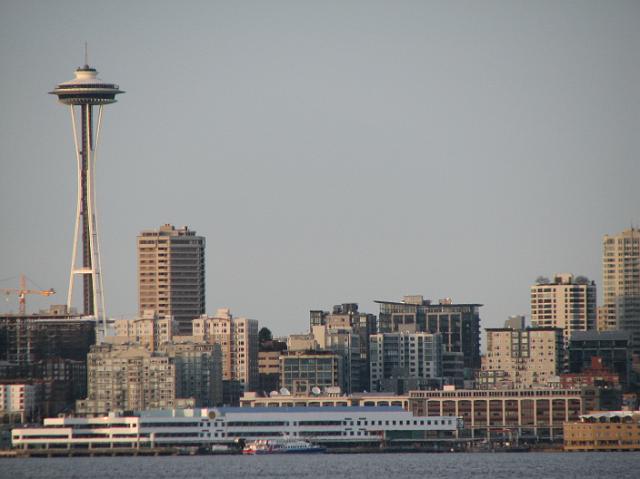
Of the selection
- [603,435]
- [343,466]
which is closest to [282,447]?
[343,466]

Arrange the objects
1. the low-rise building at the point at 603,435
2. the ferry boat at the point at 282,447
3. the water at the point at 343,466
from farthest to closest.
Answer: the ferry boat at the point at 282,447 → the low-rise building at the point at 603,435 → the water at the point at 343,466

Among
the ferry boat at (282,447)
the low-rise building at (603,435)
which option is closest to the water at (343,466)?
the low-rise building at (603,435)

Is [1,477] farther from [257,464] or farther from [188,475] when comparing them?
[257,464]

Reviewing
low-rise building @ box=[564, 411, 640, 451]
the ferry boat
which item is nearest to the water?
low-rise building @ box=[564, 411, 640, 451]

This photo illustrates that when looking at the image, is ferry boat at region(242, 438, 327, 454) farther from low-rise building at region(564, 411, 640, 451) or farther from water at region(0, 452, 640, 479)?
low-rise building at region(564, 411, 640, 451)

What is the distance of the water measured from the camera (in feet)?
527

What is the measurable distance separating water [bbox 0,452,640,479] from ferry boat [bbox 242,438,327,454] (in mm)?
3829

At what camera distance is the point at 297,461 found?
182250 mm

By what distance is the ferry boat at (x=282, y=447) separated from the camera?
197 m

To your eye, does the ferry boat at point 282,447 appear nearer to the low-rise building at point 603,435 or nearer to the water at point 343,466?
the water at point 343,466

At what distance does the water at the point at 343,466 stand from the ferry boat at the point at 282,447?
383 centimetres

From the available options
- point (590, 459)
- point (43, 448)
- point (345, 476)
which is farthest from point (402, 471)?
point (43, 448)

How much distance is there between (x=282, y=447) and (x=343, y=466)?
25.7 metres

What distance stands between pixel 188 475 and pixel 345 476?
11784 mm
